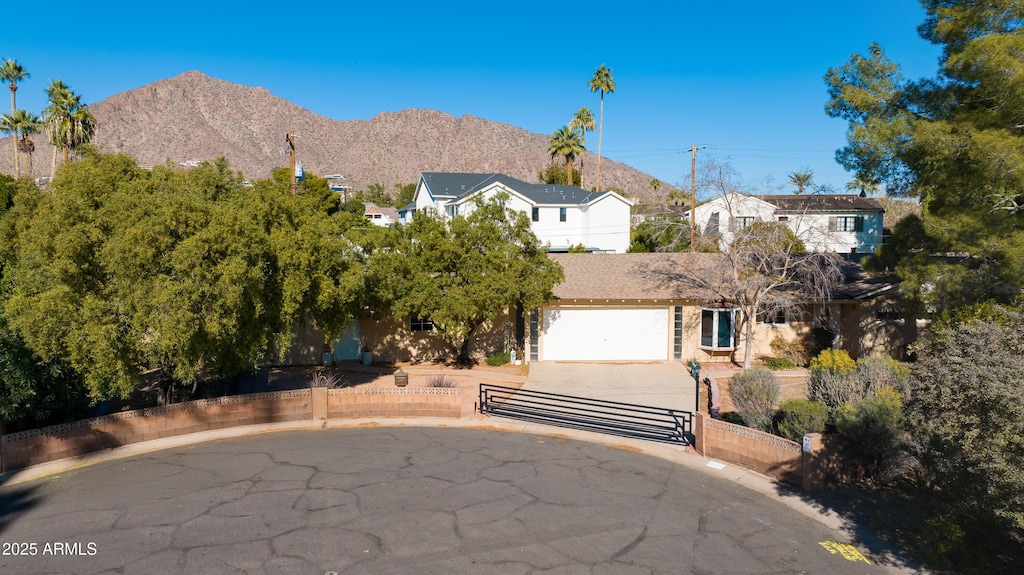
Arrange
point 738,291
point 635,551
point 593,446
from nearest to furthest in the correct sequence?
1. point 635,551
2. point 593,446
3. point 738,291

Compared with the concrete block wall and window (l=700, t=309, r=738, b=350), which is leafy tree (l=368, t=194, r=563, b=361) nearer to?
the concrete block wall

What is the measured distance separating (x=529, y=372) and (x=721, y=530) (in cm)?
1365

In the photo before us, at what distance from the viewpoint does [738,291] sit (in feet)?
75.5

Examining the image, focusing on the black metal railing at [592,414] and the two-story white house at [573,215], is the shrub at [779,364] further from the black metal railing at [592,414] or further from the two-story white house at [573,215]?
the two-story white house at [573,215]

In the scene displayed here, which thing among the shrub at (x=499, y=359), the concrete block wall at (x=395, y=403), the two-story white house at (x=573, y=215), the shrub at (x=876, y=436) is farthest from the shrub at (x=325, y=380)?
the two-story white house at (x=573, y=215)

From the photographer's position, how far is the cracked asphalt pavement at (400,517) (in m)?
9.13

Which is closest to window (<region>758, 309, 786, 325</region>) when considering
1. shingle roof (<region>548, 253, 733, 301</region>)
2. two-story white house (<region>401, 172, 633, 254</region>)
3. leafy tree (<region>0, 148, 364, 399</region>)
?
shingle roof (<region>548, 253, 733, 301</region>)

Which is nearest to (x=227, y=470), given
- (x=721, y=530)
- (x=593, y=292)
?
(x=721, y=530)

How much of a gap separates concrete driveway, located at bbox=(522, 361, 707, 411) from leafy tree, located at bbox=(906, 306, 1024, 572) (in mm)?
9210

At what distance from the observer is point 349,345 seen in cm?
2530

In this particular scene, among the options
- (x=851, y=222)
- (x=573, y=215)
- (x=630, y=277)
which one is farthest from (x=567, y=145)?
(x=630, y=277)

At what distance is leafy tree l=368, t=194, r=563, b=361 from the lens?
2175cm

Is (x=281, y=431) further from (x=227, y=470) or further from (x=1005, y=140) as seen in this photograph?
(x=1005, y=140)

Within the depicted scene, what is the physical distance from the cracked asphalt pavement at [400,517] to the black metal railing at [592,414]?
141 centimetres
